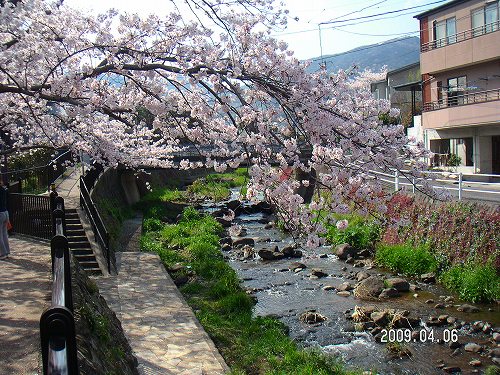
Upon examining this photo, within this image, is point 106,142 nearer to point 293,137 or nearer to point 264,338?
point 264,338

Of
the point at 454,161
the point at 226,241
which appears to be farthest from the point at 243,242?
the point at 454,161

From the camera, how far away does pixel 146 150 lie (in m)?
19.6

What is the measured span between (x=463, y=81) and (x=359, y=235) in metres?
12.7

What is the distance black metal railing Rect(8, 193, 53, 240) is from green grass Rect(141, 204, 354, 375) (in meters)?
4.20

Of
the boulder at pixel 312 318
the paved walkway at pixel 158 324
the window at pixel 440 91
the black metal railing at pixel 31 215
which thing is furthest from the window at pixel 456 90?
the black metal railing at pixel 31 215

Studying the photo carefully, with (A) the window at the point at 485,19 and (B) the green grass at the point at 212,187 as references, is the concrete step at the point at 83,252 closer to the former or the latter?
(B) the green grass at the point at 212,187

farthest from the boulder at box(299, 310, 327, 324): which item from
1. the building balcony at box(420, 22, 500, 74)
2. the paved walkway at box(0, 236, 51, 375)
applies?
the building balcony at box(420, 22, 500, 74)

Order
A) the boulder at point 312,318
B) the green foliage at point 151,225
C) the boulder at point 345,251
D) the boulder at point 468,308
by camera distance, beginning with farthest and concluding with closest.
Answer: the green foliage at point 151,225
the boulder at point 345,251
the boulder at point 468,308
the boulder at point 312,318

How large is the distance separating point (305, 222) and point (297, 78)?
76.1 inches

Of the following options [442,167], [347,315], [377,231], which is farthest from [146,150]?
[442,167]

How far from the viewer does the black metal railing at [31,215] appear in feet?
45.4

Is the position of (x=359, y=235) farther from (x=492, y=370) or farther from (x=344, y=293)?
(x=492, y=370)

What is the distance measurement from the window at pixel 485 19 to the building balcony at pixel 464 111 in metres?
3.01

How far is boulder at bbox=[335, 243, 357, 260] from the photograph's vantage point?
18.1 meters
